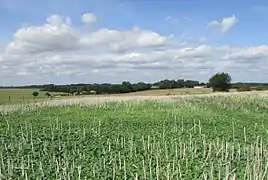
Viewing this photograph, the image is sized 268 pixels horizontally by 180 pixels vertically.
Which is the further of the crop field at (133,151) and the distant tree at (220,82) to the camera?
the distant tree at (220,82)

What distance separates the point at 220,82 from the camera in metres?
90.9

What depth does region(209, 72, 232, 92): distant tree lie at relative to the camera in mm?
89850

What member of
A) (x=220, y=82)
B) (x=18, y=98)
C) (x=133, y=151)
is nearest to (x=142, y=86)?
(x=220, y=82)

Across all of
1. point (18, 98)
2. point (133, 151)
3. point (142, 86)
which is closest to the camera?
point (133, 151)

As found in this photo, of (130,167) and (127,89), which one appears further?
(127,89)

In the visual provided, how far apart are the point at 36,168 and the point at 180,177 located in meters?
3.90

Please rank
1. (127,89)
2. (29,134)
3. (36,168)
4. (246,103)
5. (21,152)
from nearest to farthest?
1. (36,168)
2. (21,152)
3. (29,134)
4. (246,103)
5. (127,89)

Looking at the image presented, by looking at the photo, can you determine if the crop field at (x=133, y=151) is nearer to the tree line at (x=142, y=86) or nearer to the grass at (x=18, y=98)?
the grass at (x=18, y=98)

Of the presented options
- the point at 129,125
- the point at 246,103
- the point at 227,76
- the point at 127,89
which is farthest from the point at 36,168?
the point at 227,76

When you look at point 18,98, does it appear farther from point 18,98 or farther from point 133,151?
point 133,151

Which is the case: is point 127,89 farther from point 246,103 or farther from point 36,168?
point 36,168

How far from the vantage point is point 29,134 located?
16.8m

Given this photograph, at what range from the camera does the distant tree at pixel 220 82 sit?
295ft

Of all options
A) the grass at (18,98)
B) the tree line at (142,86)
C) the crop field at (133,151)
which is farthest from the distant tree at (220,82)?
the crop field at (133,151)
